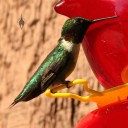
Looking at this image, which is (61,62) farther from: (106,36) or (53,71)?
(106,36)

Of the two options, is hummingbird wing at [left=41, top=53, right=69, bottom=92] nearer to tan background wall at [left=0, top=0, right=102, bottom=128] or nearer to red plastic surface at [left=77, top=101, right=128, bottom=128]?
red plastic surface at [left=77, top=101, right=128, bottom=128]

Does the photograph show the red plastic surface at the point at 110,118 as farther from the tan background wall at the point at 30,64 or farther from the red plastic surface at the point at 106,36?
the tan background wall at the point at 30,64

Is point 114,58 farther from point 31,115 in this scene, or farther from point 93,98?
point 31,115

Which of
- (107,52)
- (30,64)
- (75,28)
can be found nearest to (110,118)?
(107,52)

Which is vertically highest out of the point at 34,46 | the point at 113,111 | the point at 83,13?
the point at 34,46

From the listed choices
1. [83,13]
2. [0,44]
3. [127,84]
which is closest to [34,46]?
[0,44]

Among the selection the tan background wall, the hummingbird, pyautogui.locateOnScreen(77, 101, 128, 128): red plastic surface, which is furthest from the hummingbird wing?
the tan background wall

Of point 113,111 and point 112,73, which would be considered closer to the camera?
point 113,111
